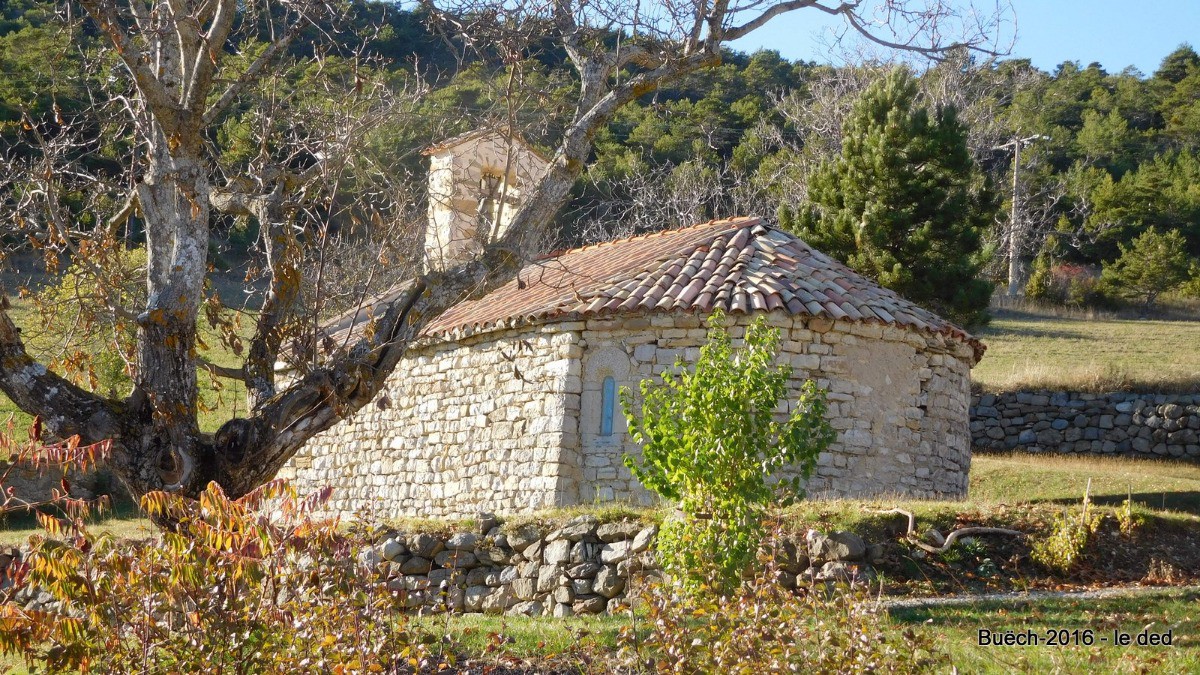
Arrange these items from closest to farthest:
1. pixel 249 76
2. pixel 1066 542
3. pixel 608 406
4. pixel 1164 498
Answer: pixel 249 76 < pixel 1066 542 < pixel 608 406 < pixel 1164 498

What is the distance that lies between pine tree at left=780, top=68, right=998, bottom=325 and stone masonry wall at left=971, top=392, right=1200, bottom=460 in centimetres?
294

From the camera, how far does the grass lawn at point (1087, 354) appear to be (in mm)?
23531

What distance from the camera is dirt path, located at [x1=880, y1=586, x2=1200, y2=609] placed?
25.5 feet

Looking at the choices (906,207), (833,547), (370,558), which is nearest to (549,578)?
(833,547)

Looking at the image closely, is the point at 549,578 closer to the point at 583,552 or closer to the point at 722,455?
the point at 583,552

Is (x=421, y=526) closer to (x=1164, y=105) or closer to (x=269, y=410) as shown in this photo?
(x=269, y=410)

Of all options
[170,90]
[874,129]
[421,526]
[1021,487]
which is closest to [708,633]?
[170,90]

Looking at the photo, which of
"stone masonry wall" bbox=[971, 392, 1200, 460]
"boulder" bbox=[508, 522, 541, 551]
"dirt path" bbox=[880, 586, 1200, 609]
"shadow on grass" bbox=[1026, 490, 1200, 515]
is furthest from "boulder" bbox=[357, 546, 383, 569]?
"stone masonry wall" bbox=[971, 392, 1200, 460]

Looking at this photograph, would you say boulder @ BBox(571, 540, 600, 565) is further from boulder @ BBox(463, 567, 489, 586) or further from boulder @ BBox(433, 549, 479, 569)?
boulder @ BBox(433, 549, 479, 569)

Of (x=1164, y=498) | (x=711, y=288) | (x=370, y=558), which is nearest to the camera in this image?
(x=370, y=558)

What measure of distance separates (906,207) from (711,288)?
9843mm

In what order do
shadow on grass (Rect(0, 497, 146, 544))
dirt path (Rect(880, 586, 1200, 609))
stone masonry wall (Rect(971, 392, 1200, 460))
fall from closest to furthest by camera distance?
dirt path (Rect(880, 586, 1200, 609)) < shadow on grass (Rect(0, 497, 146, 544)) < stone masonry wall (Rect(971, 392, 1200, 460))

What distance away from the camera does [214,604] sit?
4.69m

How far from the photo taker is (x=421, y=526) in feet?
33.9
